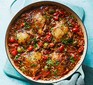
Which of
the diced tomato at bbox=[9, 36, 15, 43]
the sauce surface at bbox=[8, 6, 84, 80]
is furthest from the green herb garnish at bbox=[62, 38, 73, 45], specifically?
the diced tomato at bbox=[9, 36, 15, 43]

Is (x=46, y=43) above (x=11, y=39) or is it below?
below

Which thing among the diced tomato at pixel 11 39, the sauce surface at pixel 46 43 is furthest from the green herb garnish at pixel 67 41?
the diced tomato at pixel 11 39

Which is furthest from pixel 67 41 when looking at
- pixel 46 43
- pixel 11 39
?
pixel 11 39

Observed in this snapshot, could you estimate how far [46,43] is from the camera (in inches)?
93.4

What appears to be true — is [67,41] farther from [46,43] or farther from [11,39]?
[11,39]

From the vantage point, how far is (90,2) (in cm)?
251

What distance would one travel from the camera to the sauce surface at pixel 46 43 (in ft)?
7.68

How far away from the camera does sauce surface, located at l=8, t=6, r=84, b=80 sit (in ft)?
7.68

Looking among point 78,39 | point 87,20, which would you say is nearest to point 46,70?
point 78,39

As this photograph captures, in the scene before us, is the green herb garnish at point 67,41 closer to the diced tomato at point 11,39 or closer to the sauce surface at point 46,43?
the sauce surface at point 46,43

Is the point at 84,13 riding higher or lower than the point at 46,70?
higher

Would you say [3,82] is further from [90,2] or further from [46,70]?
[90,2]

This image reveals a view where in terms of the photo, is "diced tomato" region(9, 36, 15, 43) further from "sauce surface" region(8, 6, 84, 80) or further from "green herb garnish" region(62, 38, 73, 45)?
"green herb garnish" region(62, 38, 73, 45)

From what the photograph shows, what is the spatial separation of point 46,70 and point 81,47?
0.78 ft
